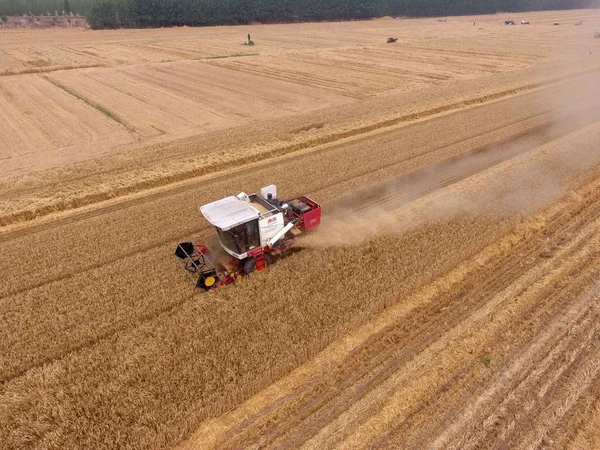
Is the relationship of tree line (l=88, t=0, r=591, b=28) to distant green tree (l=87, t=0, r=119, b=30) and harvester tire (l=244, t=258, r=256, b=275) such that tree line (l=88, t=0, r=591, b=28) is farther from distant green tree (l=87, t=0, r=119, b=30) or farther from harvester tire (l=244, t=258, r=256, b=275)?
harvester tire (l=244, t=258, r=256, b=275)

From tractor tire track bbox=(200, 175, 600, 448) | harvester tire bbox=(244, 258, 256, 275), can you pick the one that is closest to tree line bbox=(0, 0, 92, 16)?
harvester tire bbox=(244, 258, 256, 275)

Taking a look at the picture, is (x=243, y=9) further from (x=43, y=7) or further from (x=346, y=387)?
(x=346, y=387)

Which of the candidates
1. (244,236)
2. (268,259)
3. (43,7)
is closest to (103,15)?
(43,7)

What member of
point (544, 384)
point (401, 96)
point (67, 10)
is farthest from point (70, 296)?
point (67, 10)

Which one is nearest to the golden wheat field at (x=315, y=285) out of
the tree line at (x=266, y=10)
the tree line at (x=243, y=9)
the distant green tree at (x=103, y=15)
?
the tree line at (x=266, y=10)

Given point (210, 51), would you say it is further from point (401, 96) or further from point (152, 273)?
point (152, 273)

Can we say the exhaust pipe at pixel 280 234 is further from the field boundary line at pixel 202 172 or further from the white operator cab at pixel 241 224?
the field boundary line at pixel 202 172
